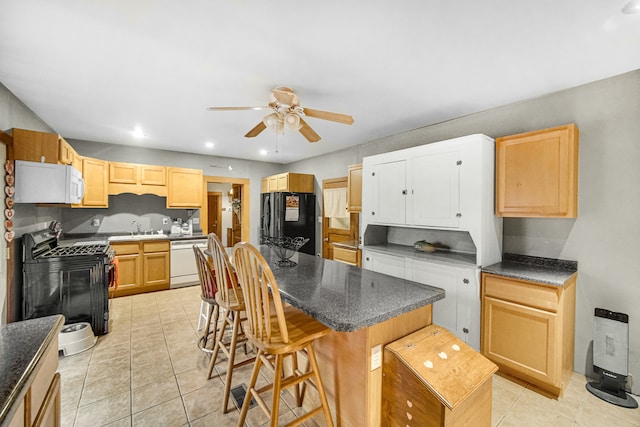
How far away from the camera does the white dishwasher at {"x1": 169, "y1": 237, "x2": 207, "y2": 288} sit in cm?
468

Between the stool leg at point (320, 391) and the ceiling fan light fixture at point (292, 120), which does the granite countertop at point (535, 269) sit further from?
the ceiling fan light fixture at point (292, 120)

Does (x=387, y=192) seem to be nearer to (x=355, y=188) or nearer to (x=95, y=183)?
(x=355, y=188)

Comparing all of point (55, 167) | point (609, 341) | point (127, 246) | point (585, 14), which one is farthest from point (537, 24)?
point (127, 246)

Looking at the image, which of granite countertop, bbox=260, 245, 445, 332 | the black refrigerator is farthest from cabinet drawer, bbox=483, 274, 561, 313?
the black refrigerator

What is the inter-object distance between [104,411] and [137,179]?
3727 mm

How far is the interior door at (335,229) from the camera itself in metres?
4.72

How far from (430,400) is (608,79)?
2.89 metres

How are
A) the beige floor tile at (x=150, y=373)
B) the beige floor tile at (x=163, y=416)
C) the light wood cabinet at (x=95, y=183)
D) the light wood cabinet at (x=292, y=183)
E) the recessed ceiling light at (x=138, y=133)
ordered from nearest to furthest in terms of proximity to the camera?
the beige floor tile at (x=163, y=416) → the beige floor tile at (x=150, y=373) → the recessed ceiling light at (x=138, y=133) → the light wood cabinet at (x=95, y=183) → the light wood cabinet at (x=292, y=183)

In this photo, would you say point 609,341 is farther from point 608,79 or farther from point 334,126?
point 334,126

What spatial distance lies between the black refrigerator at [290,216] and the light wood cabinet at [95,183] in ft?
8.67

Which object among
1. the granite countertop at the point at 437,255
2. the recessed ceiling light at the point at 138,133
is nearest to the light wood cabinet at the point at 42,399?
the granite countertop at the point at 437,255

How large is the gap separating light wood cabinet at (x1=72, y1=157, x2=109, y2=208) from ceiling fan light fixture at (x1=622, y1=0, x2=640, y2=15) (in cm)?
579

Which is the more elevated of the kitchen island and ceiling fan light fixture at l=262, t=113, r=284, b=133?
ceiling fan light fixture at l=262, t=113, r=284, b=133

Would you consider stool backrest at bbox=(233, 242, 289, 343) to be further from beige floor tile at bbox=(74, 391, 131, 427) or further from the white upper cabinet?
the white upper cabinet
